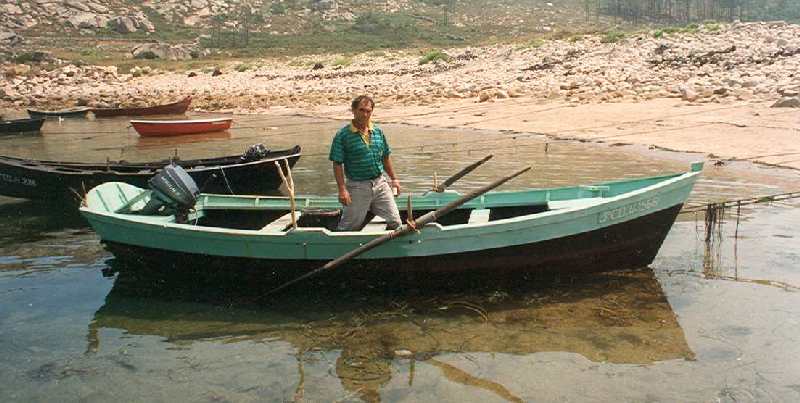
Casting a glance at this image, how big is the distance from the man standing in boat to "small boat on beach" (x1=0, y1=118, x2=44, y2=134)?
1819cm

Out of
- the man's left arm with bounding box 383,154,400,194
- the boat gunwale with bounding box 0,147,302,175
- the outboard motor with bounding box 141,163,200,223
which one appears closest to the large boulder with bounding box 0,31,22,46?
the boat gunwale with bounding box 0,147,302,175

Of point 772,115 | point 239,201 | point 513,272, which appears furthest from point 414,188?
point 772,115

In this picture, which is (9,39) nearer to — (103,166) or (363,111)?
(103,166)

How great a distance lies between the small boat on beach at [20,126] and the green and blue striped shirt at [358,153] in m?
18.4

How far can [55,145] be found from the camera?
862 inches

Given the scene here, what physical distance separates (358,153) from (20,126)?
18.7 m

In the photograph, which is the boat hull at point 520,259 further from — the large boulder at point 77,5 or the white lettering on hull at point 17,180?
the large boulder at point 77,5

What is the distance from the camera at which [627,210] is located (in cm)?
746

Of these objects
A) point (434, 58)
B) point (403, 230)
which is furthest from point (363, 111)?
point (434, 58)

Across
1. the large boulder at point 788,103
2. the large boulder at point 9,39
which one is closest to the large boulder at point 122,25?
the large boulder at point 9,39

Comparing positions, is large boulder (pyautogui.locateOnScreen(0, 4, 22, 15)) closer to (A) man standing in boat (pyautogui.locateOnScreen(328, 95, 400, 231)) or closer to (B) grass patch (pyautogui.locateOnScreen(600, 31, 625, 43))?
(B) grass patch (pyautogui.locateOnScreen(600, 31, 625, 43))

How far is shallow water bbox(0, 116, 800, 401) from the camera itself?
589cm

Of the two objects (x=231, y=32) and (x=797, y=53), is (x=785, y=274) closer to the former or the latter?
(x=797, y=53)

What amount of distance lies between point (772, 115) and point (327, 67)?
84.1 feet
